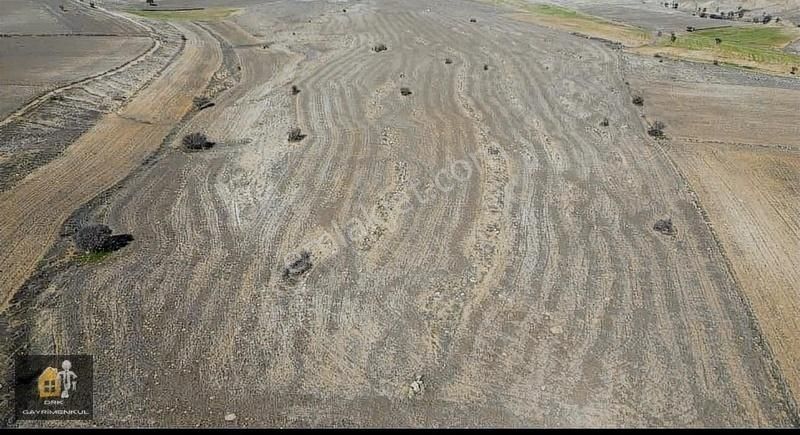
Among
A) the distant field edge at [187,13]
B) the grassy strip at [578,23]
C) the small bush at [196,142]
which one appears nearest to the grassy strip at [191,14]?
the distant field edge at [187,13]

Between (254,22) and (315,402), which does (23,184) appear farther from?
(254,22)

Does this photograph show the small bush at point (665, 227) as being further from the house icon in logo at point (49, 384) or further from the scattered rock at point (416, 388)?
the house icon in logo at point (49, 384)

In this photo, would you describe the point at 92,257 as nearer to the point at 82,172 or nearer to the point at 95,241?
the point at 95,241

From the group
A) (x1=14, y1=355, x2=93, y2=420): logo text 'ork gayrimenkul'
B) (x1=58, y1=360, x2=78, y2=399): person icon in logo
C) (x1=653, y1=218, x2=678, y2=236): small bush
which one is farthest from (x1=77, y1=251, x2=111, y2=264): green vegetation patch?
(x1=653, y1=218, x2=678, y2=236): small bush

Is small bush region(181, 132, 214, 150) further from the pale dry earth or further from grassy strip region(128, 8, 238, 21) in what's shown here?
grassy strip region(128, 8, 238, 21)

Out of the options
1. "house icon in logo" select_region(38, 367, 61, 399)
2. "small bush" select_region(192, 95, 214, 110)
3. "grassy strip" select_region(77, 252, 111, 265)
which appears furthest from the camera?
"small bush" select_region(192, 95, 214, 110)

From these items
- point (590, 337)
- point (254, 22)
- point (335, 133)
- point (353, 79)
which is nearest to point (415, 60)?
point (353, 79)

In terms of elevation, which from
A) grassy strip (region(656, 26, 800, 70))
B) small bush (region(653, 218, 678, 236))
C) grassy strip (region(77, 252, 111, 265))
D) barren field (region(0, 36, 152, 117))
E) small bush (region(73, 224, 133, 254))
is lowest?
grassy strip (region(77, 252, 111, 265))
